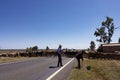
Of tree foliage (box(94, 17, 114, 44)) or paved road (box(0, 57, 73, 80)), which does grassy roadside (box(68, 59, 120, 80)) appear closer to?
paved road (box(0, 57, 73, 80))

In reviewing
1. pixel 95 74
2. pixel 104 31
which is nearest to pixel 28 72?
pixel 95 74

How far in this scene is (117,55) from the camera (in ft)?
132

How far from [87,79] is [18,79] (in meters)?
3.79

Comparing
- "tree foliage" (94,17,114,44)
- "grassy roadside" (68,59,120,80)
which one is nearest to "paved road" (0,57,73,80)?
"grassy roadside" (68,59,120,80)

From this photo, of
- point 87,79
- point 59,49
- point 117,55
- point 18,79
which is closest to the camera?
point 18,79

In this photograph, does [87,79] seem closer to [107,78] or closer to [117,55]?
[107,78]

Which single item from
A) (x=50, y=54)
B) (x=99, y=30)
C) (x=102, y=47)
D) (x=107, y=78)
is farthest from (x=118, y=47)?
(x=107, y=78)

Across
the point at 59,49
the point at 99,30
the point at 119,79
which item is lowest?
the point at 119,79

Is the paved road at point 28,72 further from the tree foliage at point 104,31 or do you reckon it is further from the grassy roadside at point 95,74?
the tree foliage at point 104,31

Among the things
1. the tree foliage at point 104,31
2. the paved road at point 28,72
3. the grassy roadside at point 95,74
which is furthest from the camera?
the tree foliage at point 104,31

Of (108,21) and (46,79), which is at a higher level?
(108,21)

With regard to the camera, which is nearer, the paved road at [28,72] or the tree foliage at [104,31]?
the paved road at [28,72]

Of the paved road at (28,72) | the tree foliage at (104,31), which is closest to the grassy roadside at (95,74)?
the paved road at (28,72)

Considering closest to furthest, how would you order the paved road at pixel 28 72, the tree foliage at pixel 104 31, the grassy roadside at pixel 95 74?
1. the paved road at pixel 28 72
2. the grassy roadside at pixel 95 74
3. the tree foliage at pixel 104 31
